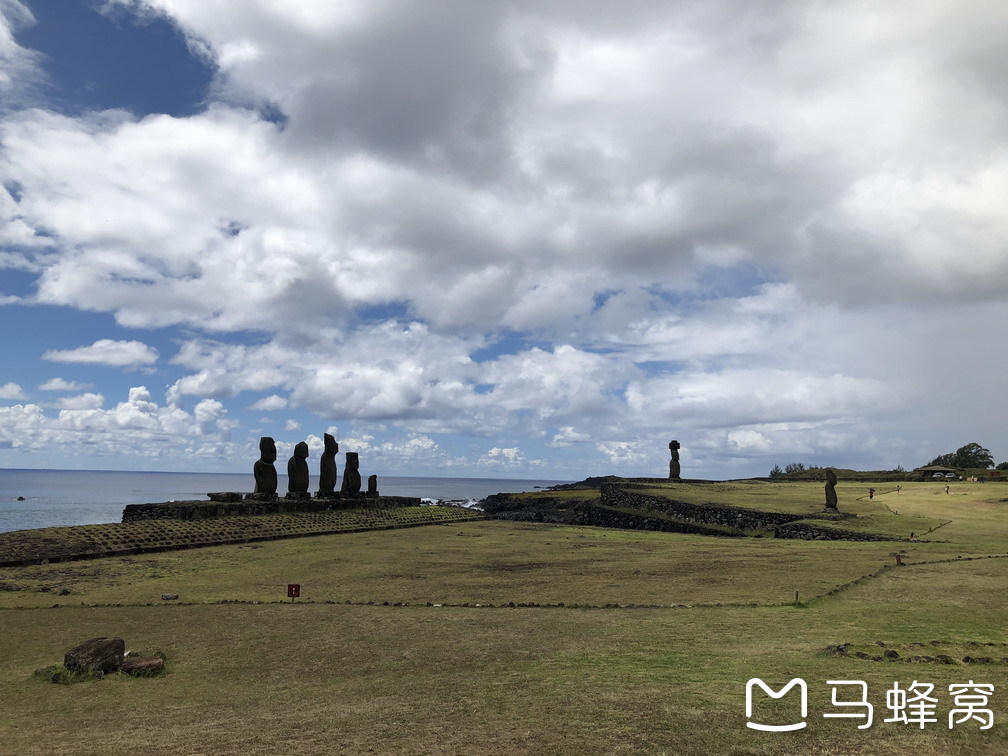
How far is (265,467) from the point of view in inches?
1692

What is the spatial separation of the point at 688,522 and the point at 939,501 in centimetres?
1576

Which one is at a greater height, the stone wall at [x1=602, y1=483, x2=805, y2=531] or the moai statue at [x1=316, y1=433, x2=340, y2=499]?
the moai statue at [x1=316, y1=433, x2=340, y2=499]

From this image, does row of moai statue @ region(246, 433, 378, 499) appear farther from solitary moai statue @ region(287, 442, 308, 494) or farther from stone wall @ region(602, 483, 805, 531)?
stone wall @ region(602, 483, 805, 531)

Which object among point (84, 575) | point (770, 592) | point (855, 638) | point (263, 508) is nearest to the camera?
point (855, 638)

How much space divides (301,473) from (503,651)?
38.4m

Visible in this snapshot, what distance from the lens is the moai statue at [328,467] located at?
49.5 meters

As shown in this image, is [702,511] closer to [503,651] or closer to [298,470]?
[298,470]

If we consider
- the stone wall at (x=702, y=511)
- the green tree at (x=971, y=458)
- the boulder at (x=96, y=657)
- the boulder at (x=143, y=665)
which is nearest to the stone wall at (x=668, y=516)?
the stone wall at (x=702, y=511)

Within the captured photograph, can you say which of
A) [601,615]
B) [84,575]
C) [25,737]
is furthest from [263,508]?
[25,737]

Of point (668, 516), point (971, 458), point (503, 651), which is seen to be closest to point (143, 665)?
point (503, 651)

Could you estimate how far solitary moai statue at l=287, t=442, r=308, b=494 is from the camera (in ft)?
150

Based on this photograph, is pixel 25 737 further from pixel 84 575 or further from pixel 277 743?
pixel 84 575

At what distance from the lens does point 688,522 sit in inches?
1891

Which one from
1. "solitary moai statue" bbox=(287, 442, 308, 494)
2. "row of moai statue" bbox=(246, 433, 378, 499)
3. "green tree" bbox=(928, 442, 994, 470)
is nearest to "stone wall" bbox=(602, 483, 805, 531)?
"row of moai statue" bbox=(246, 433, 378, 499)
